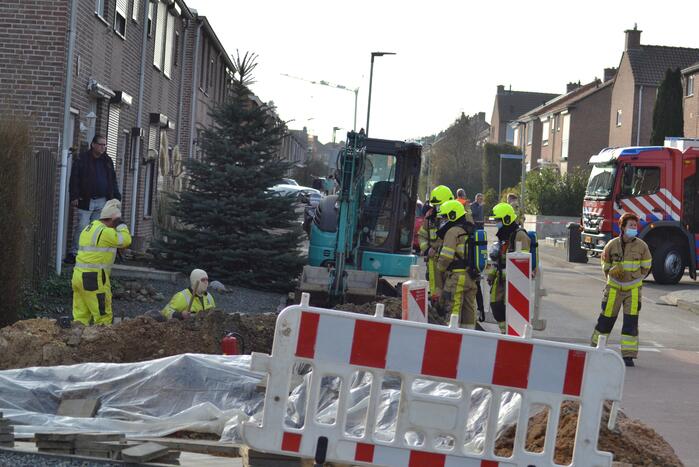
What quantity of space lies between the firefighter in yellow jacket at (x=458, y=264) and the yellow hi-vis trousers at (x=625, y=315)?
155 centimetres

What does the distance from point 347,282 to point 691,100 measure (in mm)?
37417

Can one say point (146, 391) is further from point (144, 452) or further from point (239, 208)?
point (239, 208)

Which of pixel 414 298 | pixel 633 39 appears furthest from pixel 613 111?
pixel 414 298

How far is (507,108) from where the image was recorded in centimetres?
10844

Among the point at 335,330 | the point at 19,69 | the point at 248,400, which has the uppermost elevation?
the point at 19,69

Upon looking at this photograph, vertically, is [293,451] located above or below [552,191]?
below

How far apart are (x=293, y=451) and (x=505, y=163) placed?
75724 mm

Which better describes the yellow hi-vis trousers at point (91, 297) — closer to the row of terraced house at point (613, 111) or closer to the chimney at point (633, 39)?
the row of terraced house at point (613, 111)

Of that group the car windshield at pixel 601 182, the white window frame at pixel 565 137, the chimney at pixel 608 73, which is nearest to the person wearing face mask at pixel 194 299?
the car windshield at pixel 601 182

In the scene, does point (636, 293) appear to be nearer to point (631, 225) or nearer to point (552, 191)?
point (631, 225)

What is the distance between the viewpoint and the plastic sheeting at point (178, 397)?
7094mm

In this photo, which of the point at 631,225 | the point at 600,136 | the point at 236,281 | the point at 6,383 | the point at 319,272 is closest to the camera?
the point at 6,383

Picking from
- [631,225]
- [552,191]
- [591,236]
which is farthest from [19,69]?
[552,191]

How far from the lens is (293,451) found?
5598mm
